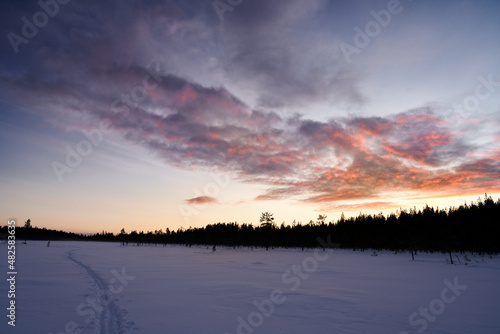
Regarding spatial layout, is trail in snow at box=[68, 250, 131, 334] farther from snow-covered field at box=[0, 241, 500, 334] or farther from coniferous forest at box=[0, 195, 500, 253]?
coniferous forest at box=[0, 195, 500, 253]

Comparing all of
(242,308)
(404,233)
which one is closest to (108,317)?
(242,308)

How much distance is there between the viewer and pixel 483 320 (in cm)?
1050

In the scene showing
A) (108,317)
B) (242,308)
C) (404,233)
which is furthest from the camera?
(404,233)

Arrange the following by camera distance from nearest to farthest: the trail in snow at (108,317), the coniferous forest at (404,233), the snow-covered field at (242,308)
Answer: the trail in snow at (108,317) < the snow-covered field at (242,308) < the coniferous forest at (404,233)

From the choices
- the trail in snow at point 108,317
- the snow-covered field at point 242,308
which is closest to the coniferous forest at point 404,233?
the snow-covered field at point 242,308

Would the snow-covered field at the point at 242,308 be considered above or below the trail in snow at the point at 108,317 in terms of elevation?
below

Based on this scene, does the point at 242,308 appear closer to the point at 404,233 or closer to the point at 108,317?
the point at 108,317

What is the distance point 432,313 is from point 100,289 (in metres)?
16.1

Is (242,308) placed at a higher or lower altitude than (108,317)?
lower

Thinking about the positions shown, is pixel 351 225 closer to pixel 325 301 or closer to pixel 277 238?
pixel 277 238

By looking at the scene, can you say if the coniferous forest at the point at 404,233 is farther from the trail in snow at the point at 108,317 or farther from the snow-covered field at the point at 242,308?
the trail in snow at the point at 108,317

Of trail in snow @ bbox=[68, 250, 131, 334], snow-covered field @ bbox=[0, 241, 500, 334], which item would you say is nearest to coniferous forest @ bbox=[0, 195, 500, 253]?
snow-covered field @ bbox=[0, 241, 500, 334]

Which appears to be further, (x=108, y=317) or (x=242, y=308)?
(x=242, y=308)

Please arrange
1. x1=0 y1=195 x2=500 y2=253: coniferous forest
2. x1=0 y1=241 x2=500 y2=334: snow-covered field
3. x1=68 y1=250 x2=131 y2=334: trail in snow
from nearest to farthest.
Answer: x1=68 y1=250 x2=131 y2=334: trail in snow < x1=0 y1=241 x2=500 y2=334: snow-covered field < x1=0 y1=195 x2=500 y2=253: coniferous forest
